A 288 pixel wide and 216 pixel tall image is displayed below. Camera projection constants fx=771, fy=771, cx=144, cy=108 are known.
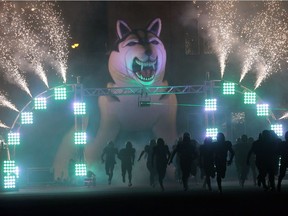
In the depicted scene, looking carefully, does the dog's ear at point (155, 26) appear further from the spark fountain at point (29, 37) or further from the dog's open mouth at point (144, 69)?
the spark fountain at point (29, 37)

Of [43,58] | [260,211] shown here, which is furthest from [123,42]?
[260,211]

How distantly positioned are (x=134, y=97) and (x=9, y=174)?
12.2 m

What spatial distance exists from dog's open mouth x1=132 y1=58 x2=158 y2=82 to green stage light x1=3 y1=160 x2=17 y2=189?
10.3 metres

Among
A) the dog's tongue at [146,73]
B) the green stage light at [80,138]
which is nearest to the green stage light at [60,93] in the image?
the green stage light at [80,138]

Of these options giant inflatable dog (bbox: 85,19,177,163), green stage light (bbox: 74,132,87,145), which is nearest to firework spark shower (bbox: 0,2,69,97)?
green stage light (bbox: 74,132,87,145)

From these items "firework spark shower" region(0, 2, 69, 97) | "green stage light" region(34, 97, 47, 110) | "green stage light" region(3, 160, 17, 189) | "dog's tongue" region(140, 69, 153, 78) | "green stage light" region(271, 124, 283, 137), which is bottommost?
"green stage light" region(3, 160, 17, 189)

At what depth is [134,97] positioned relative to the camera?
4019 cm

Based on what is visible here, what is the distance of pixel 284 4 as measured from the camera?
38.9 metres

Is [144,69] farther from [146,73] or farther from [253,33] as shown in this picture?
[253,33]

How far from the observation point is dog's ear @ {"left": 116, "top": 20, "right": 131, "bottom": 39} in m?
37.7

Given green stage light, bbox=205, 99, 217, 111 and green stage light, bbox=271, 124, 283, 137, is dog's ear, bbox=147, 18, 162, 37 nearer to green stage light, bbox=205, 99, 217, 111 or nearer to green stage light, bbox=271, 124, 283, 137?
green stage light, bbox=205, 99, 217, 111

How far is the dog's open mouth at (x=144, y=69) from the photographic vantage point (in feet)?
124

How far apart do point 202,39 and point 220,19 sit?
3.65m

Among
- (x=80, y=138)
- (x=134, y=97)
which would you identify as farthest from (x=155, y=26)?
(x=80, y=138)
